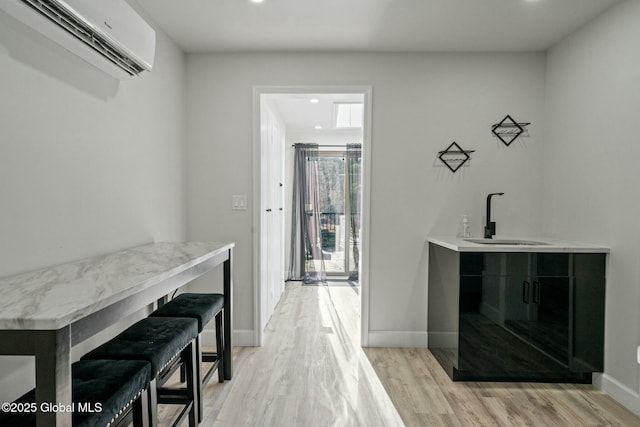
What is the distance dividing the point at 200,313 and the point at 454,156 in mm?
2230

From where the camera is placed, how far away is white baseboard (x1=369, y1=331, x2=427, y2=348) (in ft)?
9.50

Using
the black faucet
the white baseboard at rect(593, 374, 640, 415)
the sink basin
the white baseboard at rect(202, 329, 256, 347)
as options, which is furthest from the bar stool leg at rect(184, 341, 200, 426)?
the white baseboard at rect(593, 374, 640, 415)

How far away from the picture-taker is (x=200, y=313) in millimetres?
1861

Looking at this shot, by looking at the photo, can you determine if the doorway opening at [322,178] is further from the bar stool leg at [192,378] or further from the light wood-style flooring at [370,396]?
the bar stool leg at [192,378]

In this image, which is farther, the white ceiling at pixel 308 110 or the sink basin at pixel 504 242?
the white ceiling at pixel 308 110

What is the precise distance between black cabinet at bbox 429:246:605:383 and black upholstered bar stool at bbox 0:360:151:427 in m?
1.86

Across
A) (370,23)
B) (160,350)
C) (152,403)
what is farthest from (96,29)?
(370,23)

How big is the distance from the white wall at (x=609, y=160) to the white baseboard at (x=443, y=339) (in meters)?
0.92

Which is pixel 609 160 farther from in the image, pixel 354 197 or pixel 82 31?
pixel 354 197

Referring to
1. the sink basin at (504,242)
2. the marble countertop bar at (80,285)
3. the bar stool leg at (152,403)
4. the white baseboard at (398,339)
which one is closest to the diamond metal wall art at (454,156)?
the sink basin at (504,242)

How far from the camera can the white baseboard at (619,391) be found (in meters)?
2.00

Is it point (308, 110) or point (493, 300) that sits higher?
point (308, 110)

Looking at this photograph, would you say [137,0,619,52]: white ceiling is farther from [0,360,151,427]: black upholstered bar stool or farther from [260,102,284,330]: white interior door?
[0,360,151,427]: black upholstered bar stool

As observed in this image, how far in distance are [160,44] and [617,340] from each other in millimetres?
3524
